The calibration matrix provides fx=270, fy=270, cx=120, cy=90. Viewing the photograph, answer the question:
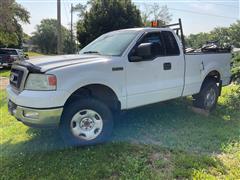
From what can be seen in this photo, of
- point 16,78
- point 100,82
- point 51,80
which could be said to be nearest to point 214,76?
point 100,82

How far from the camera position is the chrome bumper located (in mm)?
3826

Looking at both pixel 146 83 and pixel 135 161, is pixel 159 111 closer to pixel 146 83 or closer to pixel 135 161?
pixel 146 83

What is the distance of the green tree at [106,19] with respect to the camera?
22141 millimetres

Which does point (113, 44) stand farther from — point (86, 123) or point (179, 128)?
point (179, 128)

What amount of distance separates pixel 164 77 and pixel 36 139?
264 cm

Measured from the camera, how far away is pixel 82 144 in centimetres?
421

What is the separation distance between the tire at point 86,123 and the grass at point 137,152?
15 cm

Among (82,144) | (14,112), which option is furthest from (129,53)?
(14,112)

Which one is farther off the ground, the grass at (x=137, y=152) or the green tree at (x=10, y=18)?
the green tree at (x=10, y=18)

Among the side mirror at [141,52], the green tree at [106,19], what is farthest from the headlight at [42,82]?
the green tree at [106,19]

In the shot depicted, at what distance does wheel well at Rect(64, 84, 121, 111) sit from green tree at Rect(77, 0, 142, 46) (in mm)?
18108

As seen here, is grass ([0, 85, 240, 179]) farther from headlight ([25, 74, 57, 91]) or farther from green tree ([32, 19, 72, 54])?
green tree ([32, 19, 72, 54])

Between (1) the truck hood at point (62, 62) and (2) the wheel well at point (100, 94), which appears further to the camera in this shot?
(2) the wheel well at point (100, 94)

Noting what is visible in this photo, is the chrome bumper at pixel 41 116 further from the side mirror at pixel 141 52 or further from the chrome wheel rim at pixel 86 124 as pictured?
the side mirror at pixel 141 52
